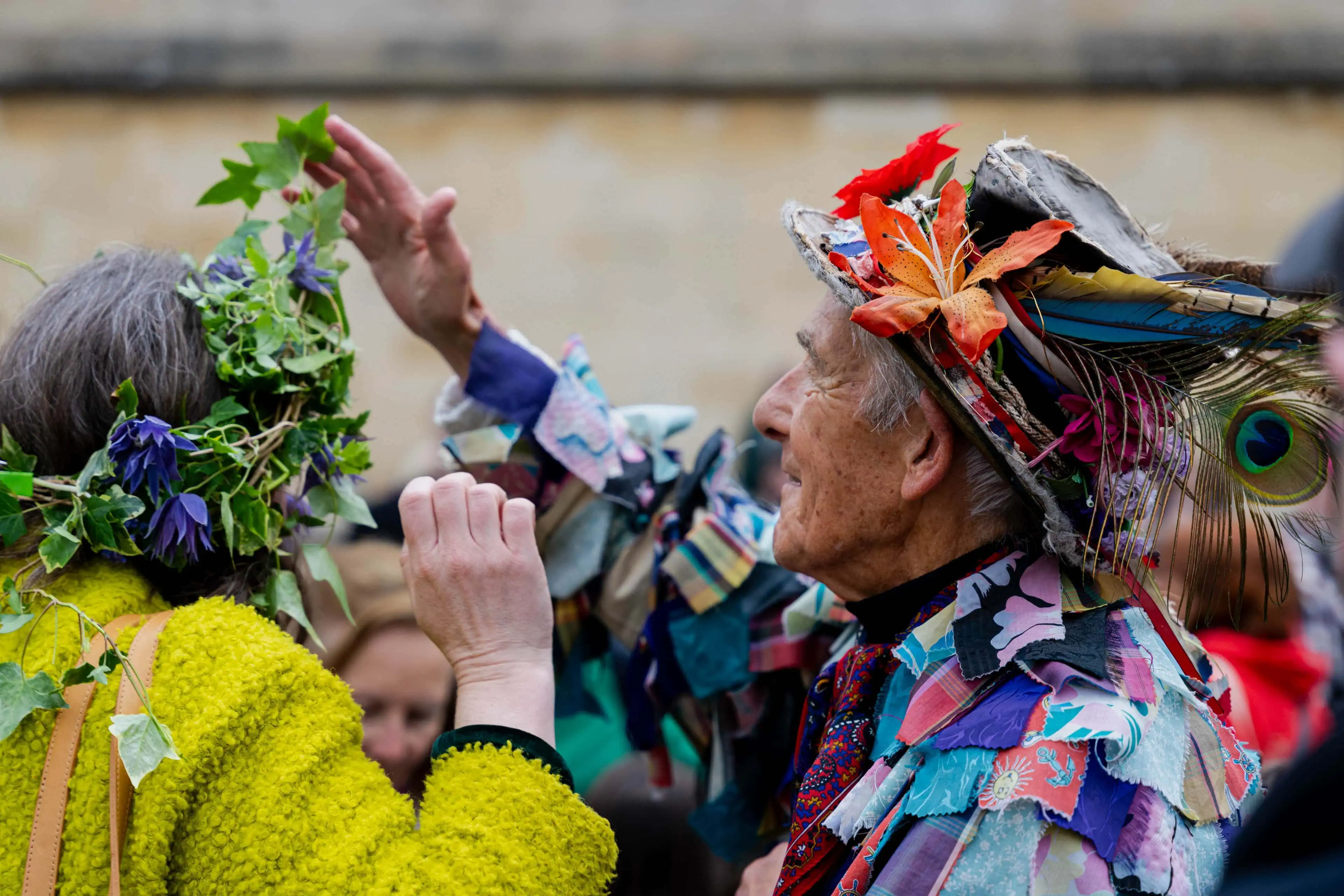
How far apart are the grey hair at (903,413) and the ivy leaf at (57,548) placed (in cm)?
120

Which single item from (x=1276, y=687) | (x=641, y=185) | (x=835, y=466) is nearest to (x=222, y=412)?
(x=835, y=466)

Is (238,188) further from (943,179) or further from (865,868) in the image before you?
(865,868)

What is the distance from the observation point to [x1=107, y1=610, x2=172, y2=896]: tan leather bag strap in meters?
1.46

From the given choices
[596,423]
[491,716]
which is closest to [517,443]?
[596,423]

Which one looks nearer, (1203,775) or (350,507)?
(1203,775)

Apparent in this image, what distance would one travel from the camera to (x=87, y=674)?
1496mm

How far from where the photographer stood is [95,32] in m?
6.13

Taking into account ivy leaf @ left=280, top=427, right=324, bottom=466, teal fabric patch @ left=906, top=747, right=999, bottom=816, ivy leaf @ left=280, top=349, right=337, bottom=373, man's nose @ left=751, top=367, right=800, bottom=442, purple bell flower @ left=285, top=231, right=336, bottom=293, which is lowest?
teal fabric patch @ left=906, top=747, right=999, bottom=816

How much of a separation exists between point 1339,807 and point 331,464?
61.8 inches

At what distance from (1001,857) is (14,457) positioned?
1.53 meters

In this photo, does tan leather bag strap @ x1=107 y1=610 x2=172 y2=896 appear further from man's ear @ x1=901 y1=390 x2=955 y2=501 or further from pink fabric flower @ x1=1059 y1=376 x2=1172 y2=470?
pink fabric flower @ x1=1059 y1=376 x2=1172 y2=470

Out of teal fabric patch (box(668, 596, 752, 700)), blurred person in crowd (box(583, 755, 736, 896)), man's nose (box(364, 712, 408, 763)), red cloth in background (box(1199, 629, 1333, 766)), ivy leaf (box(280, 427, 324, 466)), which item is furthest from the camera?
red cloth in background (box(1199, 629, 1333, 766))

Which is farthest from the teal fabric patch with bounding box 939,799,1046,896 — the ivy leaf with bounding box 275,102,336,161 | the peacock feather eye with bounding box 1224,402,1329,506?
the ivy leaf with bounding box 275,102,336,161

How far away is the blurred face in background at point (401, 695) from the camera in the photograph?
2.77 m
